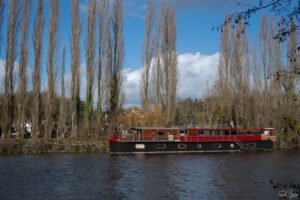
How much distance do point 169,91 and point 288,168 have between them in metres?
17.6

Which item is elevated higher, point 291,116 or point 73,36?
point 73,36

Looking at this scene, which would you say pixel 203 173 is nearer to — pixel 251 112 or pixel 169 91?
pixel 169 91

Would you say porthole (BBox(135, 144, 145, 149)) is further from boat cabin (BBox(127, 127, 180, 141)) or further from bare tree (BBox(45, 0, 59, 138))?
bare tree (BBox(45, 0, 59, 138))

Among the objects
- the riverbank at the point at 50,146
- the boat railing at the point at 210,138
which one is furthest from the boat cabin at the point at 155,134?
the riverbank at the point at 50,146

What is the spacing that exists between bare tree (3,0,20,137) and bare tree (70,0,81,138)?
5.38 meters

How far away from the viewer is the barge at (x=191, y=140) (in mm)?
33250

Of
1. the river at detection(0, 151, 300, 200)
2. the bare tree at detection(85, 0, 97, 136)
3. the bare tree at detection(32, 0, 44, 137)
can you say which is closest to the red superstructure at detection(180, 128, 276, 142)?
the bare tree at detection(85, 0, 97, 136)

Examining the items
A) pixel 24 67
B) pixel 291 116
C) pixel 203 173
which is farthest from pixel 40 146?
pixel 291 116

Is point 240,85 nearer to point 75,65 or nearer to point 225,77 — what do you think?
point 225,77

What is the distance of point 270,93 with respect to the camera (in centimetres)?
3950

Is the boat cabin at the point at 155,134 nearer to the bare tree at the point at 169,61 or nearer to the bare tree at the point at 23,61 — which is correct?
the bare tree at the point at 169,61

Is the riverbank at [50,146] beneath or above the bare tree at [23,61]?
beneath

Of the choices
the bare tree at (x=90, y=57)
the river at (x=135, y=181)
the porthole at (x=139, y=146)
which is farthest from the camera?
the bare tree at (x=90, y=57)

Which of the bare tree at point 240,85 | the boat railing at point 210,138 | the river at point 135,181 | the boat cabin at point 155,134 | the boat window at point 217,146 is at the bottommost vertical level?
the river at point 135,181
